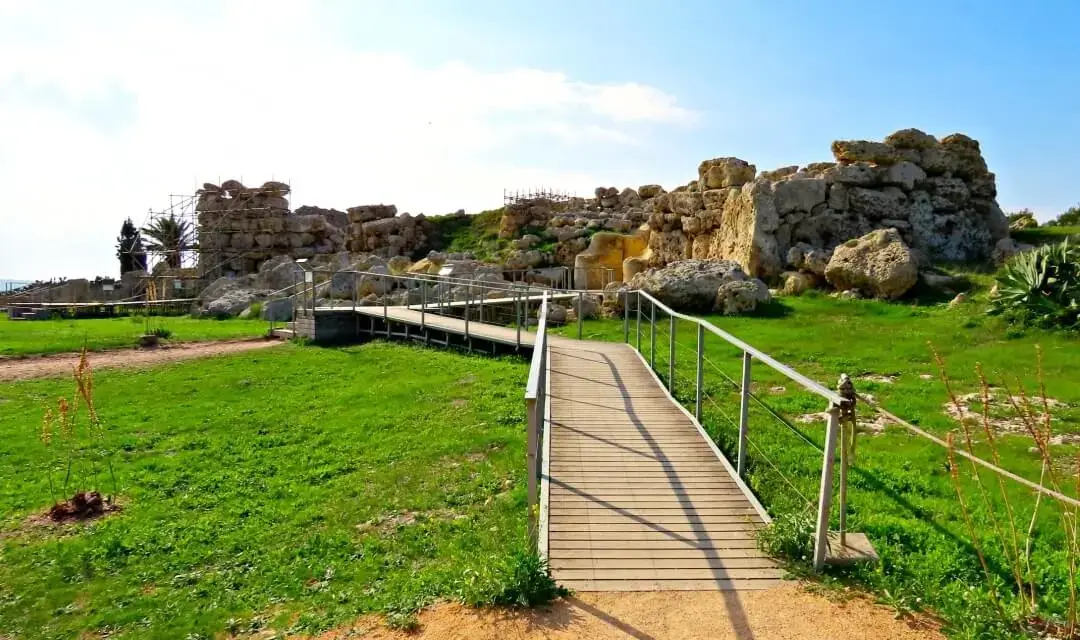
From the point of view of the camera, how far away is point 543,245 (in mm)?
38188

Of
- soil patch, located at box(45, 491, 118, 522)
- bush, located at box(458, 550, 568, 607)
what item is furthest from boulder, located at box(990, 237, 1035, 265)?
soil patch, located at box(45, 491, 118, 522)

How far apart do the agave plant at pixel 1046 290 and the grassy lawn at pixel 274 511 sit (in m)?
9.39

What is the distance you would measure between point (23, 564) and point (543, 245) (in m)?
33.0

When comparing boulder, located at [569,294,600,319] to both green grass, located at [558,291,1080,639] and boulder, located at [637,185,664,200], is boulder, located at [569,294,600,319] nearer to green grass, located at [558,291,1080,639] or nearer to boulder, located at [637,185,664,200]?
green grass, located at [558,291,1080,639]

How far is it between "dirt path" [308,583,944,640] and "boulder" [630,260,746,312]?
1281 centimetres

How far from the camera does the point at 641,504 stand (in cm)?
562

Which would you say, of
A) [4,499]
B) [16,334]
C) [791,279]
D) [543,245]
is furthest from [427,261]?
[4,499]

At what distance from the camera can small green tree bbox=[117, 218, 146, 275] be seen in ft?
181

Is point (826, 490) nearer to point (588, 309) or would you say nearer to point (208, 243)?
point (588, 309)

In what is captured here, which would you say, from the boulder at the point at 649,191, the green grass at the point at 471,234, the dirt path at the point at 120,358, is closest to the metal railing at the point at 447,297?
the dirt path at the point at 120,358

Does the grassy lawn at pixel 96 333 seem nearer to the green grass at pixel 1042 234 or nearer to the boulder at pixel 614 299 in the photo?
the boulder at pixel 614 299

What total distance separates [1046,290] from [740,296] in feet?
19.6

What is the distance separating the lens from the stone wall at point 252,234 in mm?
47469

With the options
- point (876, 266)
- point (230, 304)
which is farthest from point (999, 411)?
point (230, 304)
